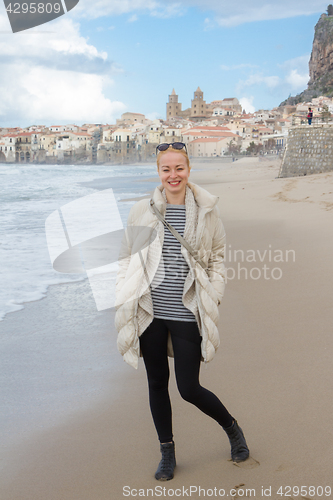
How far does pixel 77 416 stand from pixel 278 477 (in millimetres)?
1242

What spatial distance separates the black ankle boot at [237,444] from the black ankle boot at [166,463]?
Answer: 30cm

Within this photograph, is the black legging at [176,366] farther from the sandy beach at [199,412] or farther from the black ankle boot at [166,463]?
the sandy beach at [199,412]

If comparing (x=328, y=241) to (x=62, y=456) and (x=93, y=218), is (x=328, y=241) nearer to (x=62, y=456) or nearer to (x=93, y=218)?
(x=62, y=456)

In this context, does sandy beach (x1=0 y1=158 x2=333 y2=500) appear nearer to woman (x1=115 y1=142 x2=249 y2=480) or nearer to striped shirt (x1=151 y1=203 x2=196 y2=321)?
woman (x1=115 y1=142 x2=249 y2=480)

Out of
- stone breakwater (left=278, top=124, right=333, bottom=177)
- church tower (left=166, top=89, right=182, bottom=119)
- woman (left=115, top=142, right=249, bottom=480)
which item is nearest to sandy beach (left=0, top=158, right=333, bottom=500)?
woman (left=115, top=142, right=249, bottom=480)

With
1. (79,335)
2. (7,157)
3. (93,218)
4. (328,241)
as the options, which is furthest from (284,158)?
(7,157)

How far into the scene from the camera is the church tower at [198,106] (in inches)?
5349

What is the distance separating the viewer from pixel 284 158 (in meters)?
20.3

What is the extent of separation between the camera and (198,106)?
5349 inches

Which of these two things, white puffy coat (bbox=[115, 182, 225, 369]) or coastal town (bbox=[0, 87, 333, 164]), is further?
coastal town (bbox=[0, 87, 333, 164])

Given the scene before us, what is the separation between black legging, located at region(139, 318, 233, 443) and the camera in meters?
2.12

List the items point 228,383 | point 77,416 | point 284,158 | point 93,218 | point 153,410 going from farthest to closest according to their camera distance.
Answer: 1. point 284,158
2. point 93,218
3. point 228,383
4. point 77,416
5. point 153,410

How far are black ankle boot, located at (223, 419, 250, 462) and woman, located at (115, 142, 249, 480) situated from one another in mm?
130

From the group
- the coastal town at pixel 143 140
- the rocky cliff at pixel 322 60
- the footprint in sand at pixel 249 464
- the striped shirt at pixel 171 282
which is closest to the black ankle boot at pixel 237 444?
the footprint in sand at pixel 249 464
